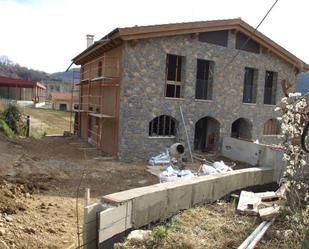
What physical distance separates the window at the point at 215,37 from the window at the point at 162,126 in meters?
3.99

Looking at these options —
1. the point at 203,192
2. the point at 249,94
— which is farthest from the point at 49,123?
the point at 203,192

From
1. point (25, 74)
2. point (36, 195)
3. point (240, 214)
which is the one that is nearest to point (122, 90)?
point (36, 195)

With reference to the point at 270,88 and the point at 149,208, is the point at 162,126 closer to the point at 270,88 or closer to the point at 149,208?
the point at 270,88

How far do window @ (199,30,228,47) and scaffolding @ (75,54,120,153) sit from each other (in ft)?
14.0

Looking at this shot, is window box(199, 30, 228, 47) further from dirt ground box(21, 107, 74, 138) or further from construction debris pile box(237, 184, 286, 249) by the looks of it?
dirt ground box(21, 107, 74, 138)

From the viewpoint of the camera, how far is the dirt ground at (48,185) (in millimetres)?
6449

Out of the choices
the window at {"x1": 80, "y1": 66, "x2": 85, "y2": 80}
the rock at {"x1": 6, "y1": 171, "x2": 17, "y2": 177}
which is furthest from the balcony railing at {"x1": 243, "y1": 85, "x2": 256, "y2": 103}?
the rock at {"x1": 6, "y1": 171, "x2": 17, "y2": 177}

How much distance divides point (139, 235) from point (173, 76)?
39.3ft

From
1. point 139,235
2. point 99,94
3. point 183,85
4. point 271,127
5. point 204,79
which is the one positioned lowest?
point 139,235

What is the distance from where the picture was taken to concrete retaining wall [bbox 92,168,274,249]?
19.5 feet

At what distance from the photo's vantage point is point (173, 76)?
1728 cm

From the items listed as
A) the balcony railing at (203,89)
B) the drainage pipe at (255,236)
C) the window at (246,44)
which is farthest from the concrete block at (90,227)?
the window at (246,44)

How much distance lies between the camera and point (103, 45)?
54.9 feet

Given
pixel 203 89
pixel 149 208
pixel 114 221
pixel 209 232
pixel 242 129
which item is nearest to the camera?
pixel 114 221
